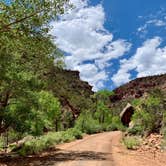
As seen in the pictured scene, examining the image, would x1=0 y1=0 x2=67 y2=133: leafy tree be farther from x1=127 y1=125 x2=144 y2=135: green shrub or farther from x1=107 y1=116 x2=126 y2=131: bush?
x1=107 y1=116 x2=126 y2=131: bush

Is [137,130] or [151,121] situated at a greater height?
[151,121]

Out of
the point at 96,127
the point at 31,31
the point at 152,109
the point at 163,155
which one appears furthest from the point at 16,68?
the point at 96,127

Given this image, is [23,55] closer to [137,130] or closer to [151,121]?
[151,121]

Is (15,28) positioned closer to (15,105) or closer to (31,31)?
(31,31)

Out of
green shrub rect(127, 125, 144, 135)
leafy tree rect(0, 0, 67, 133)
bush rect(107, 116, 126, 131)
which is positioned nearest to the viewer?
leafy tree rect(0, 0, 67, 133)

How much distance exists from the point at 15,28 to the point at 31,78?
31.6 feet

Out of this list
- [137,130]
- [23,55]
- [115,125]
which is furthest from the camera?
[115,125]

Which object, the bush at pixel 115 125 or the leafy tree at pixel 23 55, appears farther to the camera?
the bush at pixel 115 125

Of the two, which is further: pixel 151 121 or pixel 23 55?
pixel 151 121

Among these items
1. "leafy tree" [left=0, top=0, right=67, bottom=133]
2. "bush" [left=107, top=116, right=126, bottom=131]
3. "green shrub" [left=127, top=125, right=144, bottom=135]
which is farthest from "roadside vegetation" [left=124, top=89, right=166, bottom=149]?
"bush" [left=107, top=116, right=126, bottom=131]

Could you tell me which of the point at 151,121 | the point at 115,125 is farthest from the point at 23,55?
the point at 115,125

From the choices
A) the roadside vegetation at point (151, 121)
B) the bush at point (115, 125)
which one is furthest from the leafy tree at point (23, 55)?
the bush at point (115, 125)

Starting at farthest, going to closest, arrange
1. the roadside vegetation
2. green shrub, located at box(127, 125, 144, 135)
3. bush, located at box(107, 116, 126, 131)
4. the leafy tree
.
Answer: bush, located at box(107, 116, 126, 131) < green shrub, located at box(127, 125, 144, 135) < the roadside vegetation < the leafy tree

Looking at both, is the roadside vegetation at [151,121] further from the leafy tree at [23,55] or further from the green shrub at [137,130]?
the leafy tree at [23,55]
